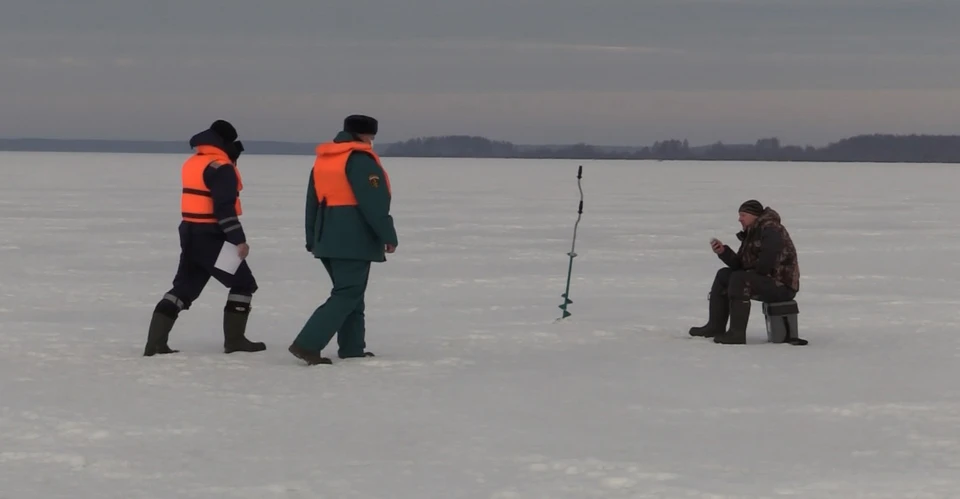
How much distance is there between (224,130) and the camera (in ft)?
25.7

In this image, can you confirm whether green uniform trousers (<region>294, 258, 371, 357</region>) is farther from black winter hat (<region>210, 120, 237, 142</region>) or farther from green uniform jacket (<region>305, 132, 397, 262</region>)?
black winter hat (<region>210, 120, 237, 142</region>)

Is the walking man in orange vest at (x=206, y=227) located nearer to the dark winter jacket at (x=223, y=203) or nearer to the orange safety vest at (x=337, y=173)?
the dark winter jacket at (x=223, y=203)

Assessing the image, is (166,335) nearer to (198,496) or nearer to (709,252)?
(198,496)

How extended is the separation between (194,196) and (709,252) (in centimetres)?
1008

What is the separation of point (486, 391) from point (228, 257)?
1.96 m

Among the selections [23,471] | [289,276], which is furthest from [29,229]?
[23,471]

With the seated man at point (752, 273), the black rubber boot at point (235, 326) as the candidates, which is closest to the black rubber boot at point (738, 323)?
the seated man at point (752, 273)

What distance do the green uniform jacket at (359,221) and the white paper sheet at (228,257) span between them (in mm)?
489

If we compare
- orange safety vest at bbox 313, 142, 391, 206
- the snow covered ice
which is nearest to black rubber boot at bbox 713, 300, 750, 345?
the snow covered ice

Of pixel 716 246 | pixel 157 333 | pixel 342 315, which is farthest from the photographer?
pixel 716 246

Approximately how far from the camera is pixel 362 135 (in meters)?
7.70

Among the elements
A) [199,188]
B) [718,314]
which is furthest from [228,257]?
[718,314]

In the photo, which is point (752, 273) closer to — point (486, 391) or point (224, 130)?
point (486, 391)

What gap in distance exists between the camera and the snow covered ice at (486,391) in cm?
492
